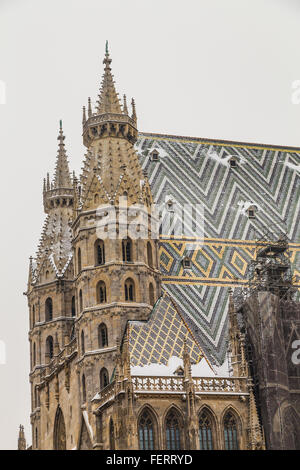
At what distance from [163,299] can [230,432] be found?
24.0ft

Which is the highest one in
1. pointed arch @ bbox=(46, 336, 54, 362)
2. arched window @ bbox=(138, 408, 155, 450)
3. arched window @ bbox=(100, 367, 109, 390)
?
pointed arch @ bbox=(46, 336, 54, 362)

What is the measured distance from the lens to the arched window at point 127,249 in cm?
5147

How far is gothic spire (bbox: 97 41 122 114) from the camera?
55.0 meters

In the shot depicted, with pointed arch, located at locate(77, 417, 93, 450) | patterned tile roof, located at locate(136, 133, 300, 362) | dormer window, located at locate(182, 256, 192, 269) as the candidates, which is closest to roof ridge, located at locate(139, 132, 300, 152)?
patterned tile roof, located at locate(136, 133, 300, 362)

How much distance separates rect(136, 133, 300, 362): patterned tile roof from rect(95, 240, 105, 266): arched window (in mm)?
3635

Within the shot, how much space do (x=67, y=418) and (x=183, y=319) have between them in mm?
7223

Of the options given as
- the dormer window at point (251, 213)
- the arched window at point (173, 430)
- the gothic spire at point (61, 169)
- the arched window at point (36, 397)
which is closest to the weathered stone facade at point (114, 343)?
the arched window at point (173, 430)

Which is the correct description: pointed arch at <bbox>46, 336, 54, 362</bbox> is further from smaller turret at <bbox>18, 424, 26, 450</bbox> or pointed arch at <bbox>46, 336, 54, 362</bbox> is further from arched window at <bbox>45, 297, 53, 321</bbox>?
smaller turret at <bbox>18, 424, 26, 450</bbox>

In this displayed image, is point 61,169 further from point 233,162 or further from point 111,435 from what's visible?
point 111,435

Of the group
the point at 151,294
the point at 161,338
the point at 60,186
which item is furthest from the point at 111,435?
the point at 60,186

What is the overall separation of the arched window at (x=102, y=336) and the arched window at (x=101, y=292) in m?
1.17

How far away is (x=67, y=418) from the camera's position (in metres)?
52.7
